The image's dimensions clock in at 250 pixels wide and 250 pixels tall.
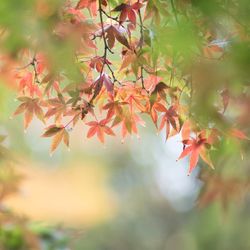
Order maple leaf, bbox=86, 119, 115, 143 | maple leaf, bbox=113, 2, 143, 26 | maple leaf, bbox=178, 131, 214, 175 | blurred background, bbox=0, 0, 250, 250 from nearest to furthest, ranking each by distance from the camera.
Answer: maple leaf, bbox=113, 2, 143, 26, maple leaf, bbox=178, 131, 214, 175, maple leaf, bbox=86, 119, 115, 143, blurred background, bbox=0, 0, 250, 250

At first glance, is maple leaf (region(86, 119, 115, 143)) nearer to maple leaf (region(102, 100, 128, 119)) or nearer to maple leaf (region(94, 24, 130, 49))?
maple leaf (region(102, 100, 128, 119))

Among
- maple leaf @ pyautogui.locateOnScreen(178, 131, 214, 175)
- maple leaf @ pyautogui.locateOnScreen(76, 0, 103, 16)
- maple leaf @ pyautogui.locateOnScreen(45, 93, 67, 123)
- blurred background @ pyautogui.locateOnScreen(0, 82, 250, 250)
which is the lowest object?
blurred background @ pyautogui.locateOnScreen(0, 82, 250, 250)

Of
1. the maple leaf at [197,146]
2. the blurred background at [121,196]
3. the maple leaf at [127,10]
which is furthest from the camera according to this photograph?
the blurred background at [121,196]

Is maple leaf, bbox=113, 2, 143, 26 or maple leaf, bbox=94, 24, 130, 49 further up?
maple leaf, bbox=113, 2, 143, 26

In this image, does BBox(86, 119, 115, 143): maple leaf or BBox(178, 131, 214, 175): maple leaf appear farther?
→ BBox(86, 119, 115, 143): maple leaf

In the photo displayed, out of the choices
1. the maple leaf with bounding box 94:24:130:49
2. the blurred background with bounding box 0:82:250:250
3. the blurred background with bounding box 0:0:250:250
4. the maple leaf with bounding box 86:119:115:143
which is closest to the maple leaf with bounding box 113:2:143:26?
the maple leaf with bounding box 94:24:130:49

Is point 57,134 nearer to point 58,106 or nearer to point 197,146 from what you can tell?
point 58,106

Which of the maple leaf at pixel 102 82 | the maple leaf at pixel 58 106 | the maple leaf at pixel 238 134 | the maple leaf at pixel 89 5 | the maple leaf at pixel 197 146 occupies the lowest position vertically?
the maple leaf at pixel 197 146

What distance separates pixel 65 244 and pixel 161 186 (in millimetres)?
3269

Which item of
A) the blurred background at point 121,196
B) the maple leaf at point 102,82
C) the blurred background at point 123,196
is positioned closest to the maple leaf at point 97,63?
the maple leaf at point 102,82

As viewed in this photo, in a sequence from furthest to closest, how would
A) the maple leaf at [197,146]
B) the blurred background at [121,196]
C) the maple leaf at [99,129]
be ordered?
the blurred background at [121,196]
the maple leaf at [99,129]
the maple leaf at [197,146]

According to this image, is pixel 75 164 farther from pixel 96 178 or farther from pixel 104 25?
pixel 104 25

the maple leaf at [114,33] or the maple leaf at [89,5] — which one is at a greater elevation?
the maple leaf at [89,5]

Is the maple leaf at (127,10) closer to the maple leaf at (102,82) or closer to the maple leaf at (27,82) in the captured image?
the maple leaf at (102,82)
